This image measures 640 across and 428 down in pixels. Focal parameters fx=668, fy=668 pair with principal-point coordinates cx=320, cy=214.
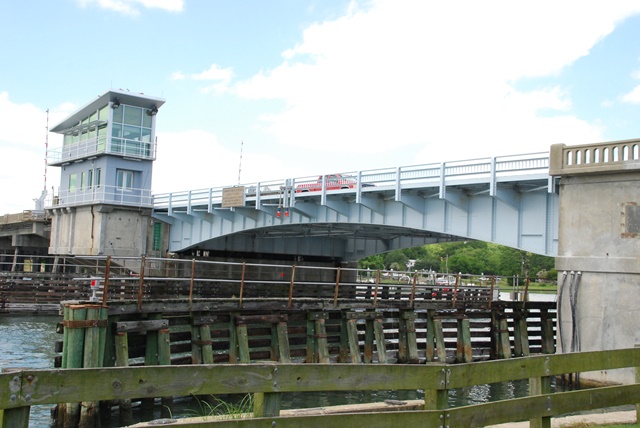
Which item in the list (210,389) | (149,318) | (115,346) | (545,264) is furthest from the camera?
(545,264)

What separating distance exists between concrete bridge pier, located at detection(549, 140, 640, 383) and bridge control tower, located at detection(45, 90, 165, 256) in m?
28.9

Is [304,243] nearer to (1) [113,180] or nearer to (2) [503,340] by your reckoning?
(1) [113,180]

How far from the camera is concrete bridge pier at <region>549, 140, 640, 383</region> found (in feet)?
60.6

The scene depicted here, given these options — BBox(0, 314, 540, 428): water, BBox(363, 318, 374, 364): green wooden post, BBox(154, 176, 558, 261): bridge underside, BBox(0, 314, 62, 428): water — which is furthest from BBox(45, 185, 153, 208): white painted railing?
BBox(363, 318, 374, 364): green wooden post

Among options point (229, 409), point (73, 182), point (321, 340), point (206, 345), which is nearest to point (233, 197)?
point (73, 182)

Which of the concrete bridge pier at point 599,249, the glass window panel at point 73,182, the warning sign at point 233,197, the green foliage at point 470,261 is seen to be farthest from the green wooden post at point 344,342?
the green foliage at point 470,261

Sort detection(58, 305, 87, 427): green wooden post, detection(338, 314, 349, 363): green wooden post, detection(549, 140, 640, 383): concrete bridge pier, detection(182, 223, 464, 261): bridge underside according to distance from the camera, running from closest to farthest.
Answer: detection(58, 305, 87, 427): green wooden post, detection(549, 140, 640, 383): concrete bridge pier, detection(338, 314, 349, 363): green wooden post, detection(182, 223, 464, 261): bridge underside

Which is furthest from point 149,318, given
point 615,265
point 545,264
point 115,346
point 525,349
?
point 545,264

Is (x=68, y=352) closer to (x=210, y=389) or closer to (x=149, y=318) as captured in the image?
(x=149, y=318)

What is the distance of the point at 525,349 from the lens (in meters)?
24.1

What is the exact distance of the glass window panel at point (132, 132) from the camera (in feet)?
140

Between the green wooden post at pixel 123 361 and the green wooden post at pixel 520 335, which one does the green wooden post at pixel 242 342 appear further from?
the green wooden post at pixel 520 335

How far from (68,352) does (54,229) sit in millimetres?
35292

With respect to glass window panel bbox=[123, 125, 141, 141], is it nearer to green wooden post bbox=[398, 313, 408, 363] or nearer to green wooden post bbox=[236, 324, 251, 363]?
green wooden post bbox=[398, 313, 408, 363]
